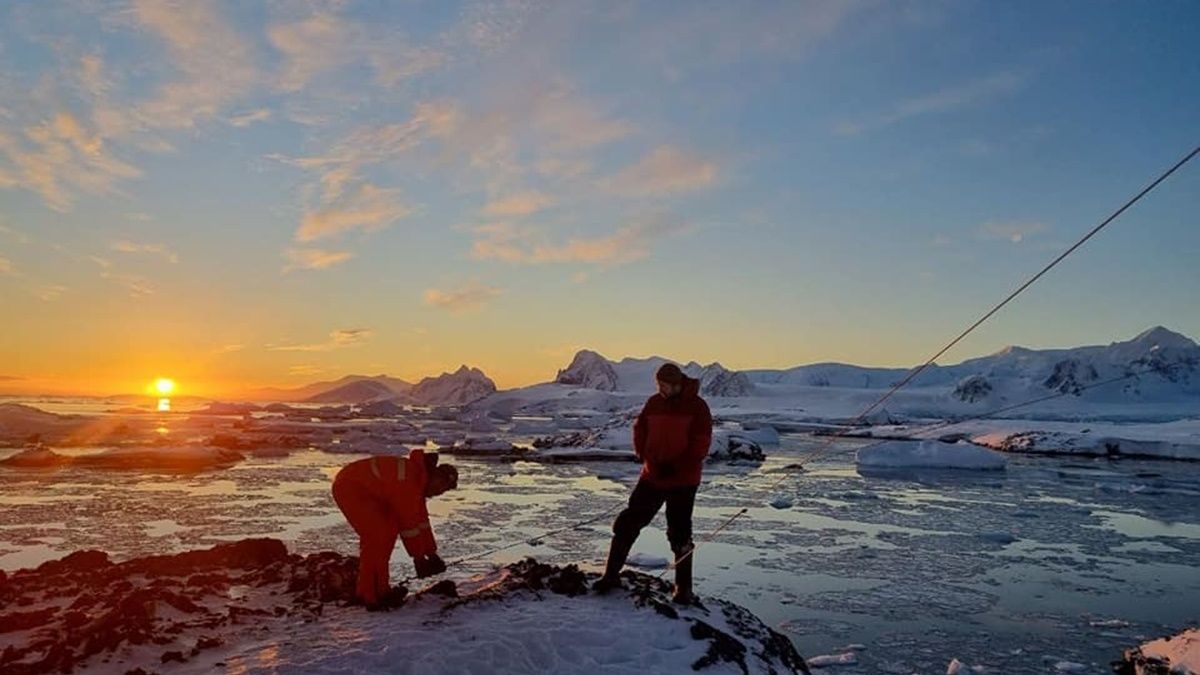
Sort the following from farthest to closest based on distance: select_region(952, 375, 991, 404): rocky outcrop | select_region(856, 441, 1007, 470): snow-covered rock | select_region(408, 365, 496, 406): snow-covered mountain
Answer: select_region(408, 365, 496, 406): snow-covered mountain
select_region(952, 375, 991, 404): rocky outcrop
select_region(856, 441, 1007, 470): snow-covered rock

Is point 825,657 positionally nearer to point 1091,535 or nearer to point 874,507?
point 1091,535

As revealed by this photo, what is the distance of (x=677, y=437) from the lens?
5645mm

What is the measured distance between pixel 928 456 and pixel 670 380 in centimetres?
2467

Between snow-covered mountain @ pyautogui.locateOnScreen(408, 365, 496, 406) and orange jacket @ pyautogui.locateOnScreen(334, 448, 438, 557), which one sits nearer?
orange jacket @ pyautogui.locateOnScreen(334, 448, 438, 557)

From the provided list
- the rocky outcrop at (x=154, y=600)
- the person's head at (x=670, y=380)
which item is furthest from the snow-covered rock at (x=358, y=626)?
the person's head at (x=670, y=380)

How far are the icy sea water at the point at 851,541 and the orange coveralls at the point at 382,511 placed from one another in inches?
114

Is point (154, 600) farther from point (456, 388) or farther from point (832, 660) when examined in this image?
point (456, 388)

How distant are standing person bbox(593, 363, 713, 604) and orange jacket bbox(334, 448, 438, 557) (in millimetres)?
1324

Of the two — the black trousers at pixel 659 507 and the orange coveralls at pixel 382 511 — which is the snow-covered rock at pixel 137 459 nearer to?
the orange coveralls at pixel 382 511

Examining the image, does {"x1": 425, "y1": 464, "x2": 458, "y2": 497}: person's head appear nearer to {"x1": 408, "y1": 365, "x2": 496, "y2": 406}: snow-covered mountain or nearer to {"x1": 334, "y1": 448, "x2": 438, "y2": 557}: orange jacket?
{"x1": 334, "y1": 448, "x2": 438, "y2": 557}: orange jacket

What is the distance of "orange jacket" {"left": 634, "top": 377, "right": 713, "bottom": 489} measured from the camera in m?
5.64

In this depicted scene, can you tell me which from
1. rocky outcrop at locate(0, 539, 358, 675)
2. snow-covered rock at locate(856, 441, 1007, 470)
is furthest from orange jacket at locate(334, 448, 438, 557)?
snow-covered rock at locate(856, 441, 1007, 470)

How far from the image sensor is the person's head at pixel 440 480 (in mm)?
5748

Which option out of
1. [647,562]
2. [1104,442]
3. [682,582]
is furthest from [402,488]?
[1104,442]
